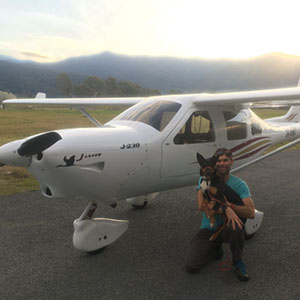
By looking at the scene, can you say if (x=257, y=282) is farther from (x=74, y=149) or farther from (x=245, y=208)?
(x=74, y=149)

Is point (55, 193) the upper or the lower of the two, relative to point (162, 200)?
upper

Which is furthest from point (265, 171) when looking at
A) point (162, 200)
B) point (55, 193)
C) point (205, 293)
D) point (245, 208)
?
point (55, 193)

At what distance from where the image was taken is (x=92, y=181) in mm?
3082

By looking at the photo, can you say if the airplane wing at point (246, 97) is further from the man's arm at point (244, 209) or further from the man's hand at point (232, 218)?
the man's hand at point (232, 218)

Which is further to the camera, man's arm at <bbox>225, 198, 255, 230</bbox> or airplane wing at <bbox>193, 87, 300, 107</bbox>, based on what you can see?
airplane wing at <bbox>193, 87, 300, 107</bbox>

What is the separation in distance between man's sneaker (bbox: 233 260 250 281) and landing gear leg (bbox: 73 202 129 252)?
5.23 feet

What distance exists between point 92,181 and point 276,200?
4.39 m

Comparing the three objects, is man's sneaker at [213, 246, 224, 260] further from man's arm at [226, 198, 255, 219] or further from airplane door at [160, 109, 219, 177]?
airplane door at [160, 109, 219, 177]

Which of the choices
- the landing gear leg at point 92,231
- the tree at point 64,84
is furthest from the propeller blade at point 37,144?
the tree at point 64,84

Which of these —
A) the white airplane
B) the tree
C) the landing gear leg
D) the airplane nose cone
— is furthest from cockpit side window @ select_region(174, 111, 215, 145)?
the tree

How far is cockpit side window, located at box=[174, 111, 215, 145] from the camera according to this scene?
12.8 ft

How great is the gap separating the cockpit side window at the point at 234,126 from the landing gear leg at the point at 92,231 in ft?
7.57

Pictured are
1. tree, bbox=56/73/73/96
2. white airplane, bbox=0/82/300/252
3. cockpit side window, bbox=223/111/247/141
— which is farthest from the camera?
tree, bbox=56/73/73/96

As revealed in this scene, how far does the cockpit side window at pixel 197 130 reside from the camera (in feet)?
12.8
